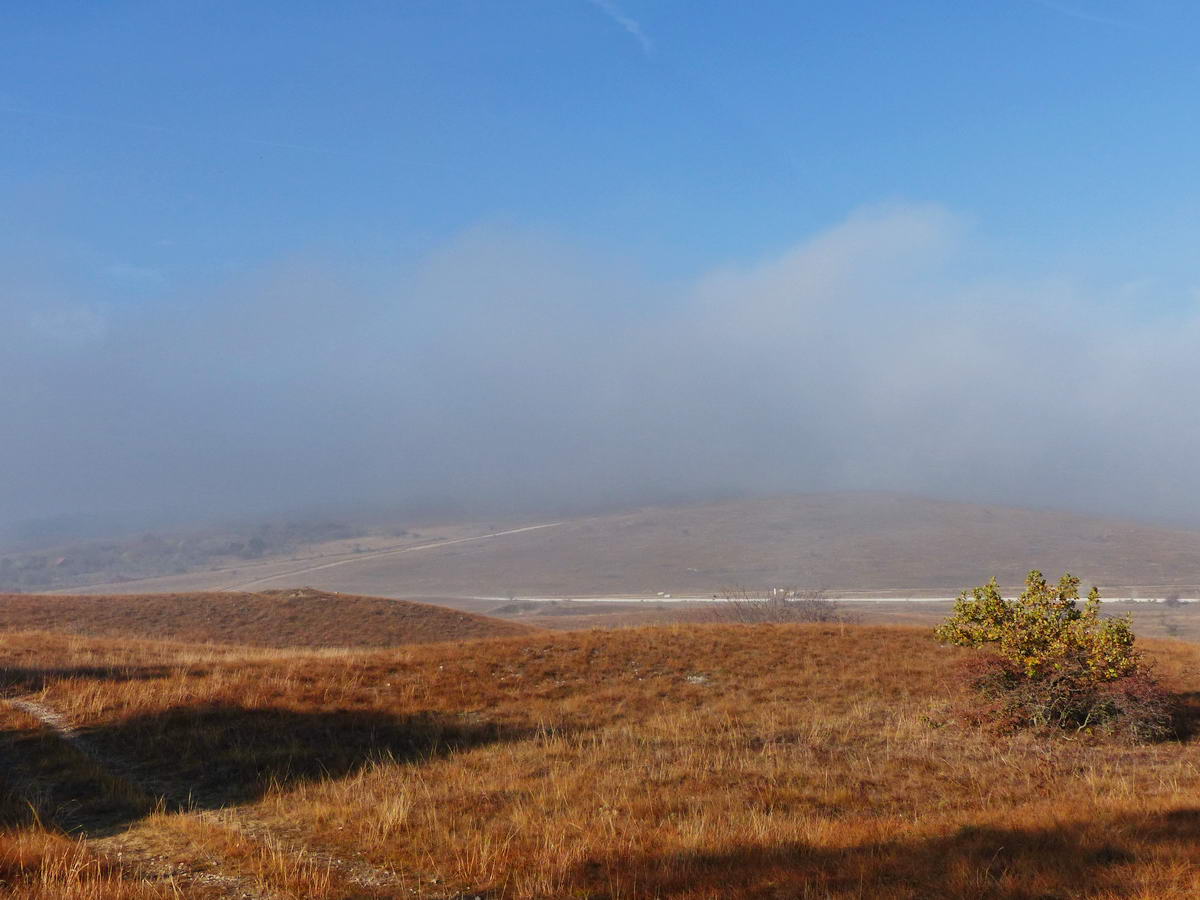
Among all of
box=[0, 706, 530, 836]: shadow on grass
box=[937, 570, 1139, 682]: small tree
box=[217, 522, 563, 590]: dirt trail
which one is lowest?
box=[217, 522, 563, 590]: dirt trail

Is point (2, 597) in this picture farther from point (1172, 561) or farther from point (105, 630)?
point (1172, 561)

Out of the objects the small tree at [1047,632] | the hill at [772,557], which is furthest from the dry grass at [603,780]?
the hill at [772,557]

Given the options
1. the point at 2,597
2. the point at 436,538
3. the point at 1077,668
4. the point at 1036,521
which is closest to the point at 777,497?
the point at 1036,521

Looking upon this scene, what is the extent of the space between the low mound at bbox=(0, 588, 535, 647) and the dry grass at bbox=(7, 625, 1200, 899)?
16163 mm

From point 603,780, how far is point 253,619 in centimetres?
3256

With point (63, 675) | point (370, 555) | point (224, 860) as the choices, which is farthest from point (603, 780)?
point (370, 555)

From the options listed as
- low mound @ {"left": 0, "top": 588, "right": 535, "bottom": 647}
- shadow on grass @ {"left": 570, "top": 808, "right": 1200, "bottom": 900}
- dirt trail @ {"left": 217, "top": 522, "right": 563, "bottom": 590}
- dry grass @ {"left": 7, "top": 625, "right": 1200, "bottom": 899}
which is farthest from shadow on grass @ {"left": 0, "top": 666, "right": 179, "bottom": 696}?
dirt trail @ {"left": 217, "top": 522, "right": 563, "bottom": 590}

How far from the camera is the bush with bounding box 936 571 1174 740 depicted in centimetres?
1297

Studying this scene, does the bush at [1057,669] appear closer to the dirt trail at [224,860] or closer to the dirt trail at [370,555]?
the dirt trail at [224,860]

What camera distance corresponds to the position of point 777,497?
168m

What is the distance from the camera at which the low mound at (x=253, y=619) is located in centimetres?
3506

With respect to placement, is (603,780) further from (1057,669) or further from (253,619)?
(253,619)

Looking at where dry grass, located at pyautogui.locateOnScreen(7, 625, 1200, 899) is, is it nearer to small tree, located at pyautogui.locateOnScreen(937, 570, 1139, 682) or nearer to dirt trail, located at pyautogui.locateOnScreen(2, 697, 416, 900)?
dirt trail, located at pyautogui.locateOnScreen(2, 697, 416, 900)

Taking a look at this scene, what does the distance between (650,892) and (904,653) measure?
17.4 meters
